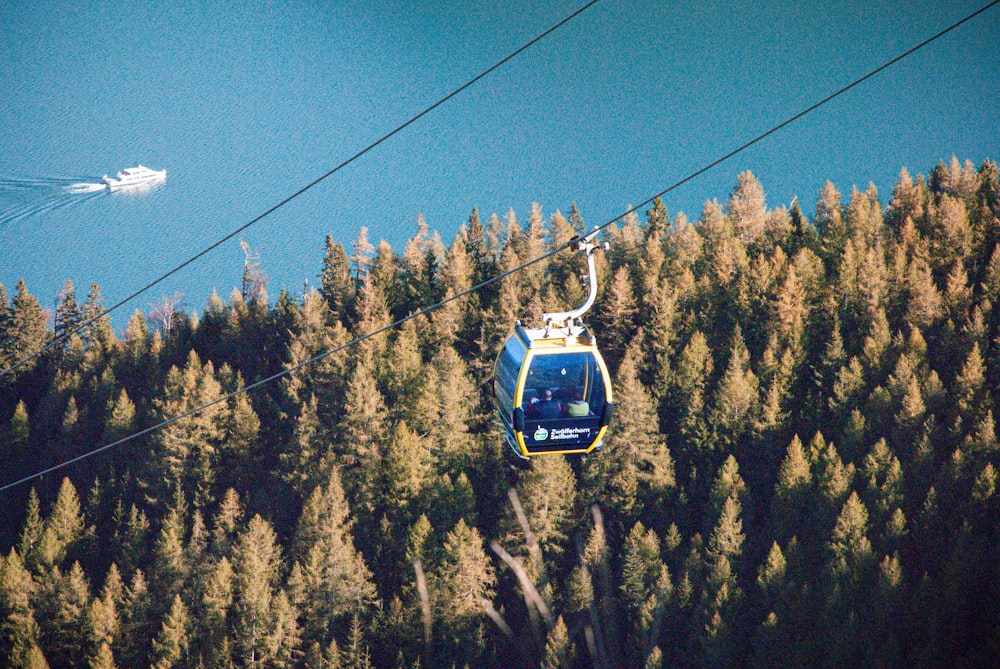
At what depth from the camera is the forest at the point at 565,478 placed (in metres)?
31.6

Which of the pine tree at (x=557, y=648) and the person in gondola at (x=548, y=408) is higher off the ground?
the person in gondola at (x=548, y=408)

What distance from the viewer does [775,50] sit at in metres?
138

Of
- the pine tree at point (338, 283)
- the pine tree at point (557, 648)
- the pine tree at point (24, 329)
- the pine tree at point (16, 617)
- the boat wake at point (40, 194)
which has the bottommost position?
the pine tree at point (557, 648)

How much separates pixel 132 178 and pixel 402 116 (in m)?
47.5

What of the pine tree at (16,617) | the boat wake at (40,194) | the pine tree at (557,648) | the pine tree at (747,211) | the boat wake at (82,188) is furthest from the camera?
the boat wake at (82,188)

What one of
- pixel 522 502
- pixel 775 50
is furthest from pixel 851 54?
pixel 522 502

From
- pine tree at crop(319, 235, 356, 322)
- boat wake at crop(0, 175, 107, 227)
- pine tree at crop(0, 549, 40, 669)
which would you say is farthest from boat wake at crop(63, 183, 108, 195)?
pine tree at crop(0, 549, 40, 669)

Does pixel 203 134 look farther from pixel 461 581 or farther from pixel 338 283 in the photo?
pixel 461 581

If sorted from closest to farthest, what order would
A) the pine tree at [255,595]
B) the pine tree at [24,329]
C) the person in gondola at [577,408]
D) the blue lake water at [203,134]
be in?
the person in gondola at [577,408] → the pine tree at [255,595] → the pine tree at [24,329] → the blue lake water at [203,134]

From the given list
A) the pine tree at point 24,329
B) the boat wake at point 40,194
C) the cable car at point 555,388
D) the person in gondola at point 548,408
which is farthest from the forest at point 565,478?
the boat wake at point 40,194

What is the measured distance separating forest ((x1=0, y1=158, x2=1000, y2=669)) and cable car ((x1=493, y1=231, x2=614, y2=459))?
11.0 meters

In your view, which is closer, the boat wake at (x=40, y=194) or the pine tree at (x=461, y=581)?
the pine tree at (x=461, y=581)

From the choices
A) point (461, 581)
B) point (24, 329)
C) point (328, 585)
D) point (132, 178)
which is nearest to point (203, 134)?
point (132, 178)

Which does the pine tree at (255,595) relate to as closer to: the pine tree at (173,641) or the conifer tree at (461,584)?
the pine tree at (173,641)
